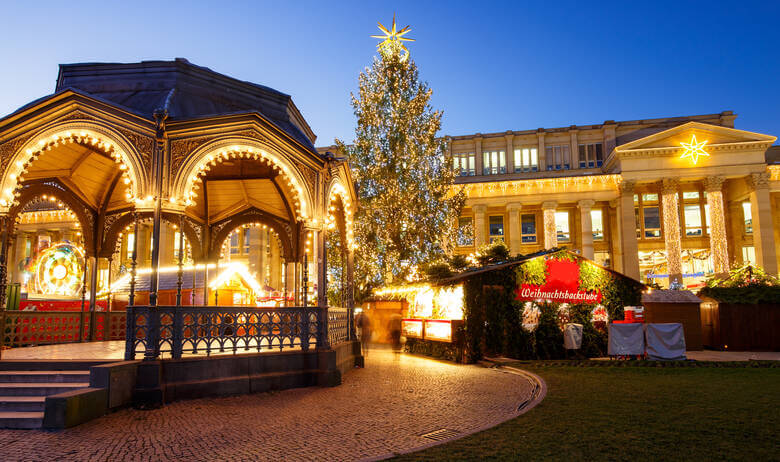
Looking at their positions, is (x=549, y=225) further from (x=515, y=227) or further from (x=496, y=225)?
(x=496, y=225)

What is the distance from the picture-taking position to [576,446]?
633 centimetres

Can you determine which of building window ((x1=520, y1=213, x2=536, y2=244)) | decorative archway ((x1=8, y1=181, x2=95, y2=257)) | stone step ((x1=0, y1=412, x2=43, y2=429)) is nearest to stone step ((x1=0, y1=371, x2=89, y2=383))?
stone step ((x1=0, y1=412, x2=43, y2=429))

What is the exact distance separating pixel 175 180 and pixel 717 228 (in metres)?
44.6

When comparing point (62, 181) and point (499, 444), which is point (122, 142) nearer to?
point (62, 181)

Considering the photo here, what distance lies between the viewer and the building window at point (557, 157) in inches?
2295

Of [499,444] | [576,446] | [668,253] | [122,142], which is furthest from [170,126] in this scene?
[668,253]

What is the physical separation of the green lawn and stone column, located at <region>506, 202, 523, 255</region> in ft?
117

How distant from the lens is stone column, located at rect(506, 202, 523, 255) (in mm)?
47875

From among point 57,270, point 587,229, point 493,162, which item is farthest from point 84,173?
point 493,162

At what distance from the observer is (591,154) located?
5812 centimetres

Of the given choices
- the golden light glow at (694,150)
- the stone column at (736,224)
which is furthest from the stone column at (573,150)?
the stone column at (736,224)

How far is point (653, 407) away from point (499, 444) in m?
3.97

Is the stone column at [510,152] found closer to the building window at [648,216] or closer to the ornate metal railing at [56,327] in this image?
the building window at [648,216]

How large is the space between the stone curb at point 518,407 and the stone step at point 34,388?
5941 mm
